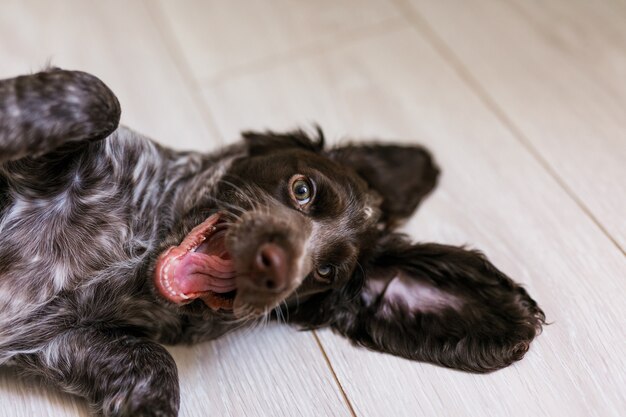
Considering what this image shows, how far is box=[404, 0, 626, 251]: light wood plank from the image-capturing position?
106 inches

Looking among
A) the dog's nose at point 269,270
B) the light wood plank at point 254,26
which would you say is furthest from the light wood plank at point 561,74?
the dog's nose at point 269,270

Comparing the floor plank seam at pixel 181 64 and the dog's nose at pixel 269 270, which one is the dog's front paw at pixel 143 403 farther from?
the floor plank seam at pixel 181 64

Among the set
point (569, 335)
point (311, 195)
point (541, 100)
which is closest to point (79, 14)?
point (311, 195)

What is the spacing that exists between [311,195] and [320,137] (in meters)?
0.41

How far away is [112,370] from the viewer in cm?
194

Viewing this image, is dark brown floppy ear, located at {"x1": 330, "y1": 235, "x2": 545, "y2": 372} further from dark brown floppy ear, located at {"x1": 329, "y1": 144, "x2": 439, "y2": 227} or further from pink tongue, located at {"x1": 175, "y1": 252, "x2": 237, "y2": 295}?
pink tongue, located at {"x1": 175, "y1": 252, "x2": 237, "y2": 295}

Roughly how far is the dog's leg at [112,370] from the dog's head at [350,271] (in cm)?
26

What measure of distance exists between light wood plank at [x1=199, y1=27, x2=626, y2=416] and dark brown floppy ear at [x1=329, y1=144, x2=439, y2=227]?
0.08 meters

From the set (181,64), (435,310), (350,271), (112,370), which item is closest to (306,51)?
(181,64)

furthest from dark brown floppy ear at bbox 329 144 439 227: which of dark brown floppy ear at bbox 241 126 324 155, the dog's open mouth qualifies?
the dog's open mouth

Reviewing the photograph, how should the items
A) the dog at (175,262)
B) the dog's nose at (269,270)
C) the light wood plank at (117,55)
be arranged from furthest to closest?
the light wood plank at (117,55) → the dog at (175,262) → the dog's nose at (269,270)

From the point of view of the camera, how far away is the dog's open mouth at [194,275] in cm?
189

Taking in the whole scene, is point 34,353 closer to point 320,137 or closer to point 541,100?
point 320,137

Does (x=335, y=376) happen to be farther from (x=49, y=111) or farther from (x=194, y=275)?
(x=49, y=111)
